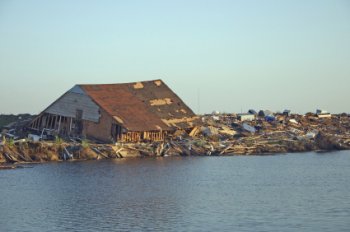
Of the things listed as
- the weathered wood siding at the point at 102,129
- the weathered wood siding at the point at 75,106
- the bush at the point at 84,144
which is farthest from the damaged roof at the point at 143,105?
the bush at the point at 84,144

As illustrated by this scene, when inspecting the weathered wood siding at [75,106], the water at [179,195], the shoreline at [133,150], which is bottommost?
the water at [179,195]

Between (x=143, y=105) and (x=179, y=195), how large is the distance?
28360 mm

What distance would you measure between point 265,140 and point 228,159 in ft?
30.9

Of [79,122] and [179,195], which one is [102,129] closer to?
[79,122]

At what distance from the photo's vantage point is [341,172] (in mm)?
60125

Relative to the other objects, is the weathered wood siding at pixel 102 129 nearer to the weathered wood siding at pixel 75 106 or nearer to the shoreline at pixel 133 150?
the weathered wood siding at pixel 75 106

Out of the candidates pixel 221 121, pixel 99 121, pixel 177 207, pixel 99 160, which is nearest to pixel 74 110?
pixel 99 121

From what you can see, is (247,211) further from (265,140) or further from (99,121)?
(265,140)

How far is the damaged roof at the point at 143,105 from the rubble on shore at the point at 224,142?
1.67 m

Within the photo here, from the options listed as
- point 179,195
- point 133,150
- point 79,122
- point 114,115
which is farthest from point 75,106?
point 179,195

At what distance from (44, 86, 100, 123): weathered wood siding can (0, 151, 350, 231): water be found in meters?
6.95

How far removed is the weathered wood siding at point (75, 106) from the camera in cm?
6950

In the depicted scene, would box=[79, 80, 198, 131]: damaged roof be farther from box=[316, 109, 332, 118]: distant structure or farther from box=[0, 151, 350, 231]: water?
box=[316, 109, 332, 118]: distant structure

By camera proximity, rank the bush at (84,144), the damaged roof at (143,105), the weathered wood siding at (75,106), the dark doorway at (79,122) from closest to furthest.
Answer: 1. the bush at (84,144)
2. the weathered wood siding at (75,106)
3. the damaged roof at (143,105)
4. the dark doorway at (79,122)
